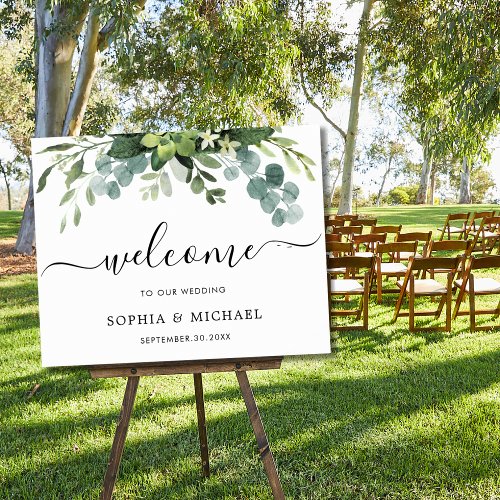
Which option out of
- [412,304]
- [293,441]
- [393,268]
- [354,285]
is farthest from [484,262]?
[293,441]

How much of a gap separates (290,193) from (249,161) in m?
0.21

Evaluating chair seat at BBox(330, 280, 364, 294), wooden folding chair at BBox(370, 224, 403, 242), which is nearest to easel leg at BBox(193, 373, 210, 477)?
chair seat at BBox(330, 280, 364, 294)

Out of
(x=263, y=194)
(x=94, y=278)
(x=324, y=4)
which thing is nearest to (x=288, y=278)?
(x=263, y=194)

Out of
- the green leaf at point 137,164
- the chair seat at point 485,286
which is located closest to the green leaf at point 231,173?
the green leaf at point 137,164

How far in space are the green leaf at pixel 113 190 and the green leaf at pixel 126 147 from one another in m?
A: 0.12

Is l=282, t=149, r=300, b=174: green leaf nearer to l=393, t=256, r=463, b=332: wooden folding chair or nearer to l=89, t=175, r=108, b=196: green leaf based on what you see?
l=89, t=175, r=108, b=196: green leaf

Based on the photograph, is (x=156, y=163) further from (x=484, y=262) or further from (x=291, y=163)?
(x=484, y=262)

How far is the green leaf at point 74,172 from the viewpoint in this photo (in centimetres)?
239

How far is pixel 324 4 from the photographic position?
17.8 m

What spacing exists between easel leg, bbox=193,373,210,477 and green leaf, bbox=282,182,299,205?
1.28 m

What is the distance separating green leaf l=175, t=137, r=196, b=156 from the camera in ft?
8.00

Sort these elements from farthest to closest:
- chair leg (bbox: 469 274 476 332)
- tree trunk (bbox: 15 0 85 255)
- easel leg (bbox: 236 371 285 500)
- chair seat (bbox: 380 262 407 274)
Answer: tree trunk (bbox: 15 0 85 255), chair seat (bbox: 380 262 407 274), chair leg (bbox: 469 274 476 332), easel leg (bbox: 236 371 285 500)

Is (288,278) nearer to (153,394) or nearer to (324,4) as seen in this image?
(153,394)

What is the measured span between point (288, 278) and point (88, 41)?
10.3 m
